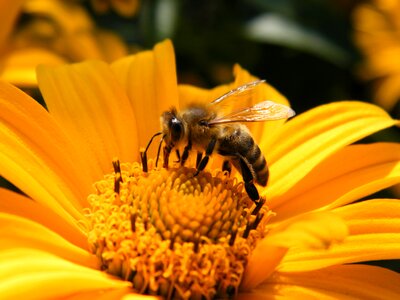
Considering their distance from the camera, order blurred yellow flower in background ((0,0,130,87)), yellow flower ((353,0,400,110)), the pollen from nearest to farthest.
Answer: the pollen → blurred yellow flower in background ((0,0,130,87)) → yellow flower ((353,0,400,110))

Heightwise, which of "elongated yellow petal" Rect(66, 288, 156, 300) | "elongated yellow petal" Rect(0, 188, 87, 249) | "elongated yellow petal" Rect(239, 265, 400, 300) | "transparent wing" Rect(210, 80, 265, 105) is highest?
"transparent wing" Rect(210, 80, 265, 105)

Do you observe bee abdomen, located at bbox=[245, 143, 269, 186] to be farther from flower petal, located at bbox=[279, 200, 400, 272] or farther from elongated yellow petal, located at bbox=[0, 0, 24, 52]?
elongated yellow petal, located at bbox=[0, 0, 24, 52]

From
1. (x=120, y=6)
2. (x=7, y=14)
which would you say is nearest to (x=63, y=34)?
(x=120, y=6)

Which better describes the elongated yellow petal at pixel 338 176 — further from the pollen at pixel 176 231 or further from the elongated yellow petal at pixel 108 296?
the elongated yellow petal at pixel 108 296

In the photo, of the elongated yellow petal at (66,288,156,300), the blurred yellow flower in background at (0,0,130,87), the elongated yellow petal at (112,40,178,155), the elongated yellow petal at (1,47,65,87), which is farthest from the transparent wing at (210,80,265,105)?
the blurred yellow flower in background at (0,0,130,87)

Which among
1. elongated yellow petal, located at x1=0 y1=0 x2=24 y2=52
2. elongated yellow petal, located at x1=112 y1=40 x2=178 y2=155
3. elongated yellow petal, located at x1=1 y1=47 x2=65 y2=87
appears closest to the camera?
elongated yellow petal, located at x1=112 y1=40 x2=178 y2=155

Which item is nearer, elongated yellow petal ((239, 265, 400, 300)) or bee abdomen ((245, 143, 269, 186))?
elongated yellow petal ((239, 265, 400, 300))

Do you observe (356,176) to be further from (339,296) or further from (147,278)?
(147,278)
